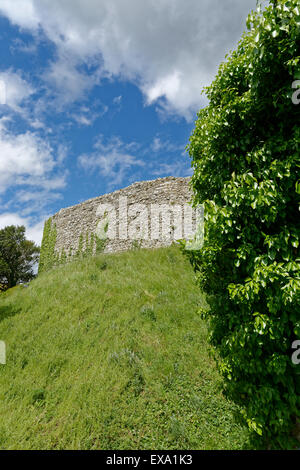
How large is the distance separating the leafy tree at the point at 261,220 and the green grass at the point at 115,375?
54.1 inches

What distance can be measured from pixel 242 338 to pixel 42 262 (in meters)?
23.8

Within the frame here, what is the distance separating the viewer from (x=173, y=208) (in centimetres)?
1520

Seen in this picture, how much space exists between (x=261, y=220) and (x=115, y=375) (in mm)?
5200

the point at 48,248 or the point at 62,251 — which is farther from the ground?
the point at 48,248

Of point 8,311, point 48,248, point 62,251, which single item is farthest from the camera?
point 48,248

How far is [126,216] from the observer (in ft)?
56.1

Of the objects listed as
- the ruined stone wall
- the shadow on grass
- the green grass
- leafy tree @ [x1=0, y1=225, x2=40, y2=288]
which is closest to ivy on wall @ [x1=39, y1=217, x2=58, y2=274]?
the ruined stone wall

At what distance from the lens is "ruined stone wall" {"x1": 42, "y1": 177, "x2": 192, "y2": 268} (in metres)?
15.3

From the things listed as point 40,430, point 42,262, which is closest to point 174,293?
point 40,430

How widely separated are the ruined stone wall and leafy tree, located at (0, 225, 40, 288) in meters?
11.6

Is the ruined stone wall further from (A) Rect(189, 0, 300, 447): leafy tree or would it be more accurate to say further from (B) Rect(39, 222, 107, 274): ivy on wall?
(A) Rect(189, 0, 300, 447): leafy tree

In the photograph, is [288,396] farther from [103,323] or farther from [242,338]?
[103,323]

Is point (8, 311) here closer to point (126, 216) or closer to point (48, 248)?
point (126, 216)

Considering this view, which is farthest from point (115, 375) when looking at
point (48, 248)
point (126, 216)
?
point (48, 248)
